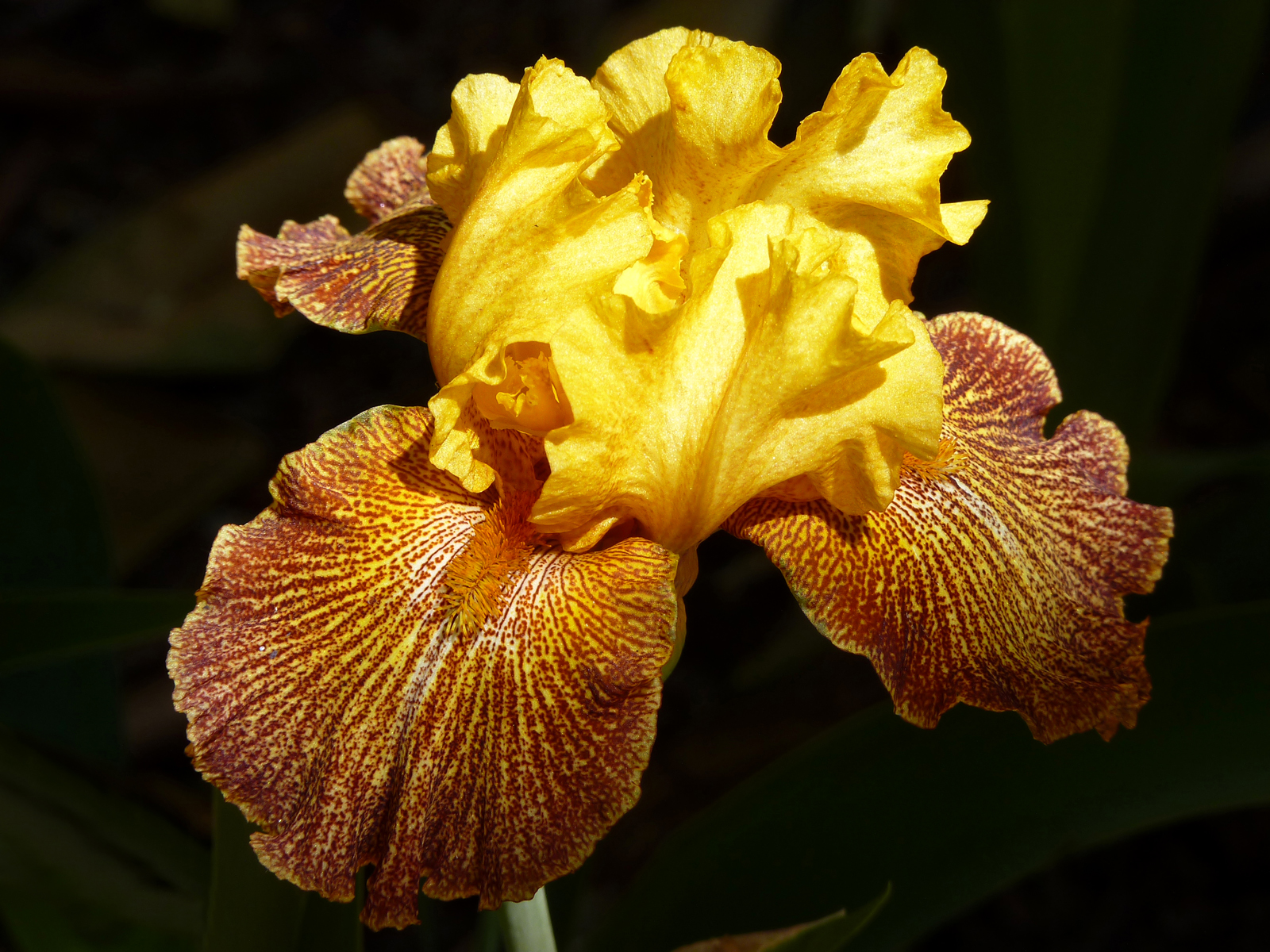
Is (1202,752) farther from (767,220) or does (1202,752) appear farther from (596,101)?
(596,101)

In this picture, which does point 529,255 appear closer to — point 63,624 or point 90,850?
point 63,624

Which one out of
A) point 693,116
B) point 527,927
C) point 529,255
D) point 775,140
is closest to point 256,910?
point 527,927

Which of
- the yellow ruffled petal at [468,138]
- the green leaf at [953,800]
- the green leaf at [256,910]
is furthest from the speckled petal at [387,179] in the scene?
the green leaf at [953,800]

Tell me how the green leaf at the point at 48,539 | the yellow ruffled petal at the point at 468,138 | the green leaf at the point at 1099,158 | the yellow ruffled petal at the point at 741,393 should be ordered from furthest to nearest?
the green leaf at the point at 1099,158, the green leaf at the point at 48,539, the yellow ruffled petal at the point at 468,138, the yellow ruffled petal at the point at 741,393

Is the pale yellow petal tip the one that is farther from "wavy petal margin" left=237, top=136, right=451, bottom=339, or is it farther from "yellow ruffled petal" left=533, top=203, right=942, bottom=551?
"wavy petal margin" left=237, top=136, right=451, bottom=339

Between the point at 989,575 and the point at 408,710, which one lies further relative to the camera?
the point at 989,575

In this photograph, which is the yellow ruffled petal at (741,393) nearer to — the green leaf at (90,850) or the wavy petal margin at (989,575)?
the wavy petal margin at (989,575)

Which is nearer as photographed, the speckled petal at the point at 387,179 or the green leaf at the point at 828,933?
the green leaf at the point at 828,933
